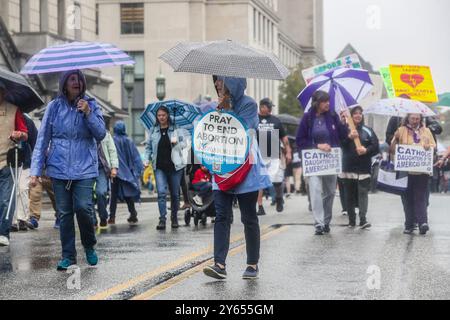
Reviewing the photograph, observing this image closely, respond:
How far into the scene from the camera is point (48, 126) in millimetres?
9812

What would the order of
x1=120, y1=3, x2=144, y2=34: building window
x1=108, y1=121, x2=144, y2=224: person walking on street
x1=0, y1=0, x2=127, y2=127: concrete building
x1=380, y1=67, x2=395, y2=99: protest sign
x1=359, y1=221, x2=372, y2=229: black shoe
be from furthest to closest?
x1=120, y1=3, x2=144, y2=34: building window
x1=0, y1=0, x2=127, y2=127: concrete building
x1=380, y1=67, x2=395, y2=99: protest sign
x1=108, y1=121, x2=144, y2=224: person walking on street
x1=359, y1=221, x2=372, y2=229: black shoe

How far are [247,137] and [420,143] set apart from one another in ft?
18.7

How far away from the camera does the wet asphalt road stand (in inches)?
328

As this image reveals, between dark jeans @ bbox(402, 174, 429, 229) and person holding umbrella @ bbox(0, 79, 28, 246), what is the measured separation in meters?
5.09

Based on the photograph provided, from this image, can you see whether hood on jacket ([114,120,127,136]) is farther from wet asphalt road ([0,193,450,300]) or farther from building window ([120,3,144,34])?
building window ([120,3,144,34])

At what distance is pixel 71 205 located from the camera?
9.91m

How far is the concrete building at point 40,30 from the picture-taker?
110 ft

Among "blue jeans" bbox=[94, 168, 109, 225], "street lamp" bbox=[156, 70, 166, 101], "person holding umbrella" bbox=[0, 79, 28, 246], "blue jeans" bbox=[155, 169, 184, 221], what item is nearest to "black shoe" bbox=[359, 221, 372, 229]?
"blue jeans" bbox=[155, 169, 184, 221]

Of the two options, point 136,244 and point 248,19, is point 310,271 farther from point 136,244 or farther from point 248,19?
point 248,19

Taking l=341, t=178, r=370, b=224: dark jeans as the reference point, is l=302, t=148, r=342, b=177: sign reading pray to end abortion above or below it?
above

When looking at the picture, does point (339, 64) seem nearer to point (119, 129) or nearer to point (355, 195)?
point (355, 195)

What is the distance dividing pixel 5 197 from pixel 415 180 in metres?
5.42

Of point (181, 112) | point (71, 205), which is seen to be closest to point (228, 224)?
point (71, 205)

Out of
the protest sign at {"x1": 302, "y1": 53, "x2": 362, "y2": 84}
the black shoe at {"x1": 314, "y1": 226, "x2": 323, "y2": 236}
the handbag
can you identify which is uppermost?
the protest sign at {"x1": 302, "y1": 53, "x2": 362, "y2": 84}
